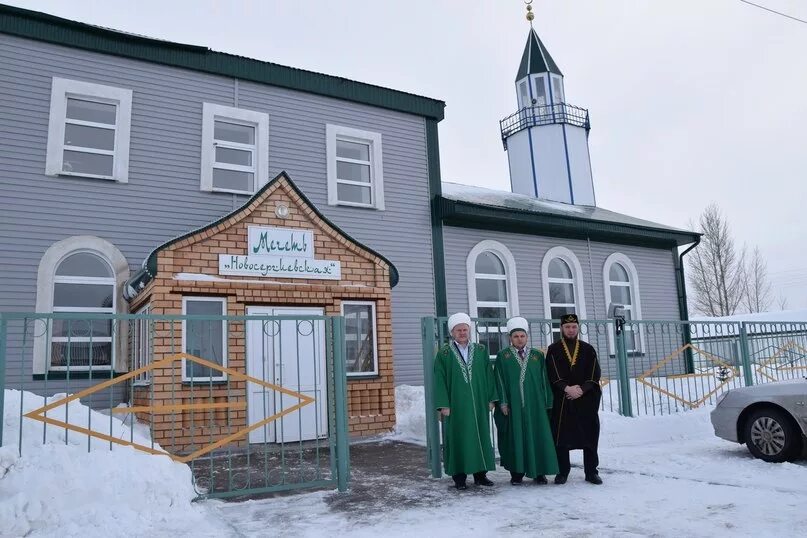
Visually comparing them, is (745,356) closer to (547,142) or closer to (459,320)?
(459,320)

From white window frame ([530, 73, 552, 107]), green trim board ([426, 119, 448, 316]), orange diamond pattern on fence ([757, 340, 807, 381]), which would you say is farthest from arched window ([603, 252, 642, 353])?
white window frame ([530, 73, 552, 107])

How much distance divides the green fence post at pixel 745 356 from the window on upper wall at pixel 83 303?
10.2 m

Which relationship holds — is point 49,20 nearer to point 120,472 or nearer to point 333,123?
point 333,123

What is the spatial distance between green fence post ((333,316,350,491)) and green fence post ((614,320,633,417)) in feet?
16.0

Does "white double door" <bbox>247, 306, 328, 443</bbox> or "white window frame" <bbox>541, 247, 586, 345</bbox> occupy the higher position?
"white window frame" <bbox>541, 247, 586, 345</bbox>

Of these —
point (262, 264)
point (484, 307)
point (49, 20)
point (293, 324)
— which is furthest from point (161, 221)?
point (484, 307)

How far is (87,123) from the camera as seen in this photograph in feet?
33.2

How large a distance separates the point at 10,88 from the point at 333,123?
5229mm

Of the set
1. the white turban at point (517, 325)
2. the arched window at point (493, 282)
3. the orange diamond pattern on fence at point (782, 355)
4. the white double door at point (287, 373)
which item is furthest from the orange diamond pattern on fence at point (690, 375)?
the white double door at point (287, 373)

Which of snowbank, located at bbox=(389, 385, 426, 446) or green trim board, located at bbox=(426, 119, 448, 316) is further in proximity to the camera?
green trim board, located at bbox=(426, 119, 448, 316)

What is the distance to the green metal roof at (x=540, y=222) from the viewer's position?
1316 centimetres

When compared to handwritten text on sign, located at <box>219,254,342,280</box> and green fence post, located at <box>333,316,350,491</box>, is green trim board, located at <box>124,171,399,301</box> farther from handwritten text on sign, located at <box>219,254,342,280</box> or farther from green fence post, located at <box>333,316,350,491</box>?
green fence post, located at <box>333,316,350,491</box>

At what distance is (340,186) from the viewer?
40.5ft

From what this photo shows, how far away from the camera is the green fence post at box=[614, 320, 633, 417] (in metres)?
9.51
